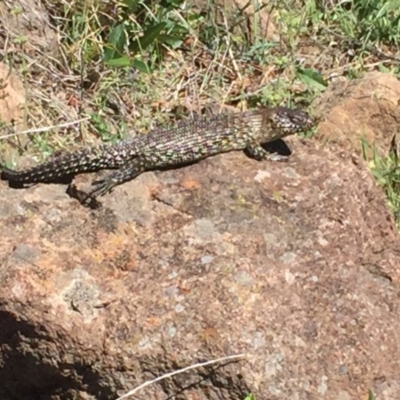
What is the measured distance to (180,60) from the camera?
7.51 metres

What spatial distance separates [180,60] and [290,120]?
5.11 ft

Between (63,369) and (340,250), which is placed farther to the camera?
(340,250)

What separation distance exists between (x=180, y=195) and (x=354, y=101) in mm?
2189

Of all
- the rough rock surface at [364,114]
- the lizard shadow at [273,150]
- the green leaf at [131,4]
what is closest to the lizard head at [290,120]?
the lizard shadow at [273,150]

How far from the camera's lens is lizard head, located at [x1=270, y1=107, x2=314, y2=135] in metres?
6.20

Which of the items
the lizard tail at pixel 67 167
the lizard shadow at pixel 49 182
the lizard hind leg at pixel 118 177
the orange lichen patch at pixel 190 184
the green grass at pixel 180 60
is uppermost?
the orange lichen patch at pixel 190 184

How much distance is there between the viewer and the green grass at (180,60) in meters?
6.91

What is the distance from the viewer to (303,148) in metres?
5.78

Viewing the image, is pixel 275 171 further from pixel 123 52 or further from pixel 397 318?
pixel 123 52

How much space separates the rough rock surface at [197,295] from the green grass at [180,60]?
161 centimetres

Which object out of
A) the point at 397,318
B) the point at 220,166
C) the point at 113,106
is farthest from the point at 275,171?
the point at 113,106

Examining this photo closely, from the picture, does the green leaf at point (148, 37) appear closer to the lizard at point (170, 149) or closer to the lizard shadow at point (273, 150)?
the lizard at point (170, 149)

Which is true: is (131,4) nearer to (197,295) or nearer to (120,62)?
(120,62)

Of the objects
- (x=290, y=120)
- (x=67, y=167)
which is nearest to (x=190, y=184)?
(x=67, y=167)
